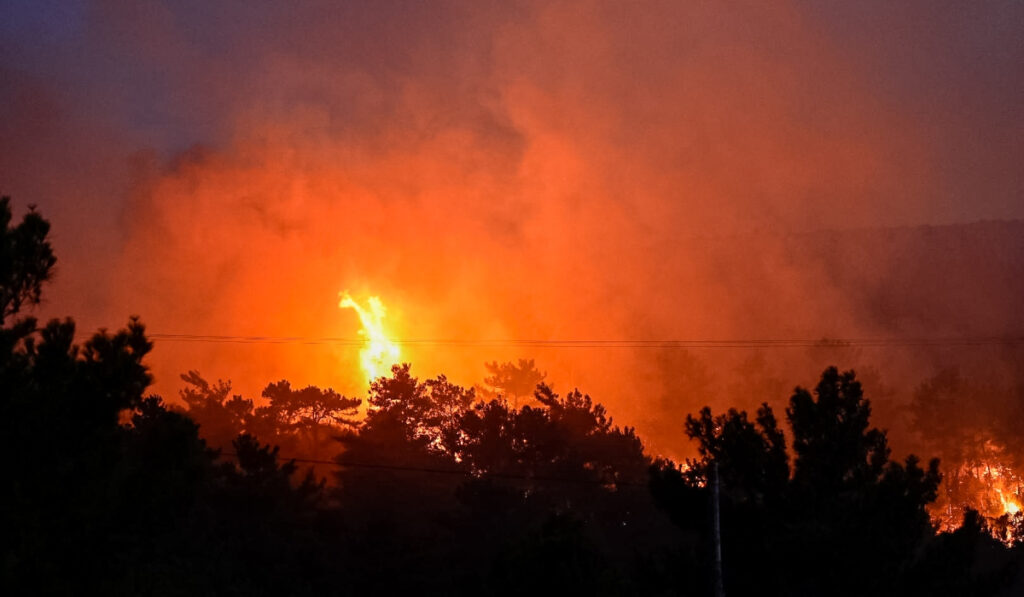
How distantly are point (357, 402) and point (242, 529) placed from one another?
32.2 metres

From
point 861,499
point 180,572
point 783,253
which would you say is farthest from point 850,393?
point 783,253

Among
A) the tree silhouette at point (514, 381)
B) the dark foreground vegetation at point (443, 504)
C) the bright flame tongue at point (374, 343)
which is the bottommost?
the dark foreground vegetation at point (443, 504)

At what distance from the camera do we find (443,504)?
5503 cm

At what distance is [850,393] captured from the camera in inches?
1149

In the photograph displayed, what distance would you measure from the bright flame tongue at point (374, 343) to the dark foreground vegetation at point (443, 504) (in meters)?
54.7

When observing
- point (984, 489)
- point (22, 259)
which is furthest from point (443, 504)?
point (984, 489)

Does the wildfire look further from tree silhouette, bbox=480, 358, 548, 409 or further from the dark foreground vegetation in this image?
tree silhouette, bbox=480, 358, 548, 409

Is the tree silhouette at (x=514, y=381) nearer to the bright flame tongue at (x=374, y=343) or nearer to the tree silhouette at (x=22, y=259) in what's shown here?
the bright flame tongue at (x=374, y=343)

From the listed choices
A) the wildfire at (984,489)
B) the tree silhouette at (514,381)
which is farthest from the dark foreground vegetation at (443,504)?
the tree silhouette at (514,381)

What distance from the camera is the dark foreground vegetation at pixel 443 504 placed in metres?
18.3

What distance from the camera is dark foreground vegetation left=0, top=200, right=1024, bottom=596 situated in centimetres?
1833

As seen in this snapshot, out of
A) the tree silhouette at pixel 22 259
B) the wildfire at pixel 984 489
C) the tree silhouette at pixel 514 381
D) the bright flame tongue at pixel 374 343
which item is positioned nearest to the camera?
the tree silhouette at pixel 22 259

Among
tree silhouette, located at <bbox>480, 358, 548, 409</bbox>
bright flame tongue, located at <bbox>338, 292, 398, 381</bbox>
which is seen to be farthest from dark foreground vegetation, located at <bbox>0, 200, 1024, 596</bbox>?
bright flame tongue, located at <bbox>338, 292, 398, 381</bbox>

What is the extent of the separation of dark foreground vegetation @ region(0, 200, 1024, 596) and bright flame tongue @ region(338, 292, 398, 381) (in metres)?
54.7
